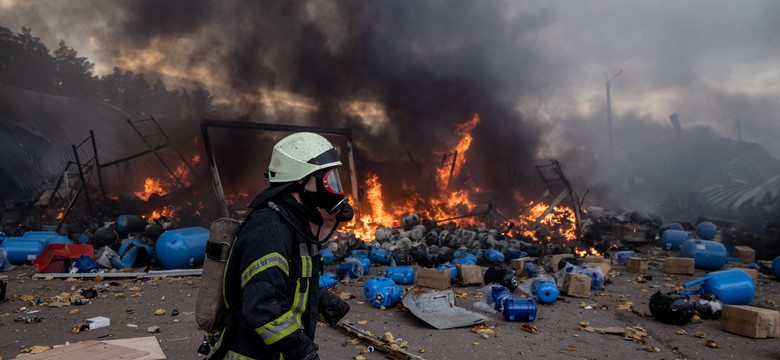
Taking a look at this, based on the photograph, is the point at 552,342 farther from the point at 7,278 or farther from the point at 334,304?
the point at 7,278

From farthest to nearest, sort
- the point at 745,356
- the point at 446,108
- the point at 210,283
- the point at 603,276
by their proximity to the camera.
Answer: the point at 446,108 → the point at 603,276 → the point at 745,356 → the point at 210,283

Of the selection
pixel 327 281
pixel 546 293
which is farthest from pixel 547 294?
pixel 327 281

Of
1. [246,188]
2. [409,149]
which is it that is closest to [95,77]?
[246,188]

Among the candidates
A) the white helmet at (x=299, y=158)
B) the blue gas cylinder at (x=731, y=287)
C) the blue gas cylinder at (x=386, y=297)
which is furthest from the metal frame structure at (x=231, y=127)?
the white helmet at (x=299, y=158)

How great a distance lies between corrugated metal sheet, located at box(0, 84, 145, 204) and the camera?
1827cm

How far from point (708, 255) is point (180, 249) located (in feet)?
40.4

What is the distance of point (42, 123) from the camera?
2061cm

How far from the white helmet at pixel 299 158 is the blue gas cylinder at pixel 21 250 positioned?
1149 cm

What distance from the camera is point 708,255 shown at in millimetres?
9930

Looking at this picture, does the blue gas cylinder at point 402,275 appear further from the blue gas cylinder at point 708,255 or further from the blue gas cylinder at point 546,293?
the blue gas cylinder at point 708,255

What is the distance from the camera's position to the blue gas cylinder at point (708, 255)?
9.91 metres

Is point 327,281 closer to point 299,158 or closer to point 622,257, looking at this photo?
point 299,158

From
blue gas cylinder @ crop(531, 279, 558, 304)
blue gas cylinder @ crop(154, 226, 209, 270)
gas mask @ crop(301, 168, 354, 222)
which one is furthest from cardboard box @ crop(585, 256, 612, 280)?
blue gas cylinder @ crop(154, 226, 209, 270)

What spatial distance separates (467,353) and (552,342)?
1.25 m
